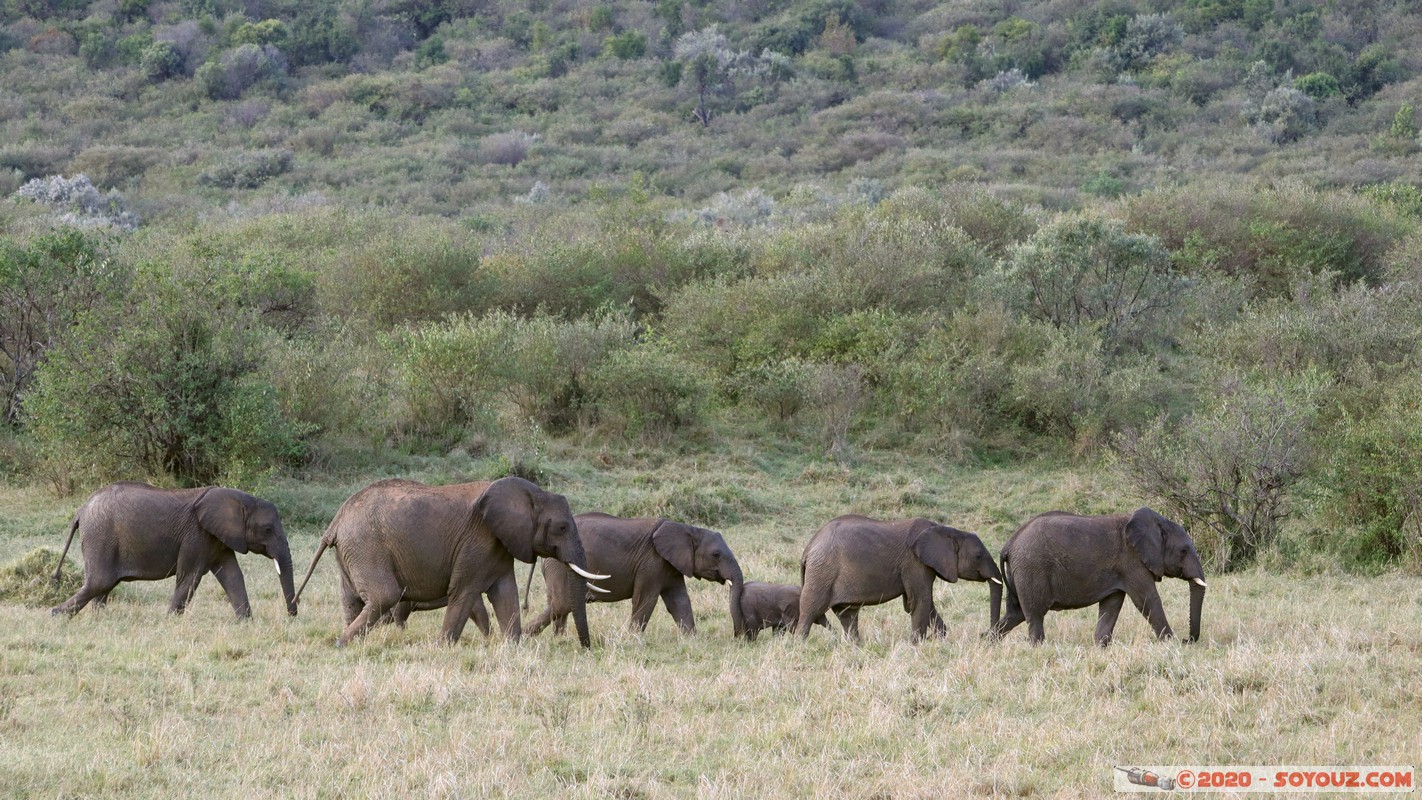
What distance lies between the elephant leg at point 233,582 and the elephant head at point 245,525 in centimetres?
20

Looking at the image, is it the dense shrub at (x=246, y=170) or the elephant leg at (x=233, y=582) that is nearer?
the elephant leg at (x=233, y=582)

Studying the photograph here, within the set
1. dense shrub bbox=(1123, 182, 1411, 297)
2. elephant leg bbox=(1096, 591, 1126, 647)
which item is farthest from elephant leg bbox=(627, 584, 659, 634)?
dense shrub bbox=(1123, 182, 1411, 297)

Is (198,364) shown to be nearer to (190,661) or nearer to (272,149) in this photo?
(190,661)

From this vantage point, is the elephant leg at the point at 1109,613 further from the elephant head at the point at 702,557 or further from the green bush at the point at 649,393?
the green bush at the point at 649,393

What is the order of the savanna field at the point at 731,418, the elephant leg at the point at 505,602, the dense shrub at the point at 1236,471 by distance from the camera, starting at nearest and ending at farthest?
the savanna field at the point at 731,418
the elephant leg at the point at 505,602
the dense shrub at the point at 1236,471

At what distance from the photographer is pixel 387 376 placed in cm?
2405

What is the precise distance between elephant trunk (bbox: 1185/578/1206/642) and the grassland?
0.26m

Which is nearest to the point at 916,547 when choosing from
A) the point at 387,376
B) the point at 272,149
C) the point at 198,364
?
the point at 198,364

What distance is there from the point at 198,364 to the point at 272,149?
152 ft

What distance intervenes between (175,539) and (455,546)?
119 inches

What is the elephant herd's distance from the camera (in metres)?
11.3

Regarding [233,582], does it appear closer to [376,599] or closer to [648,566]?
[376,599]

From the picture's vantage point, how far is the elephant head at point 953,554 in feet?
39.0

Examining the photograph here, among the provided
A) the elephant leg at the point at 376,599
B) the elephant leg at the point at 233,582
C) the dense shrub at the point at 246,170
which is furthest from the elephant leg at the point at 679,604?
the dense shrub at the point at 246,170
